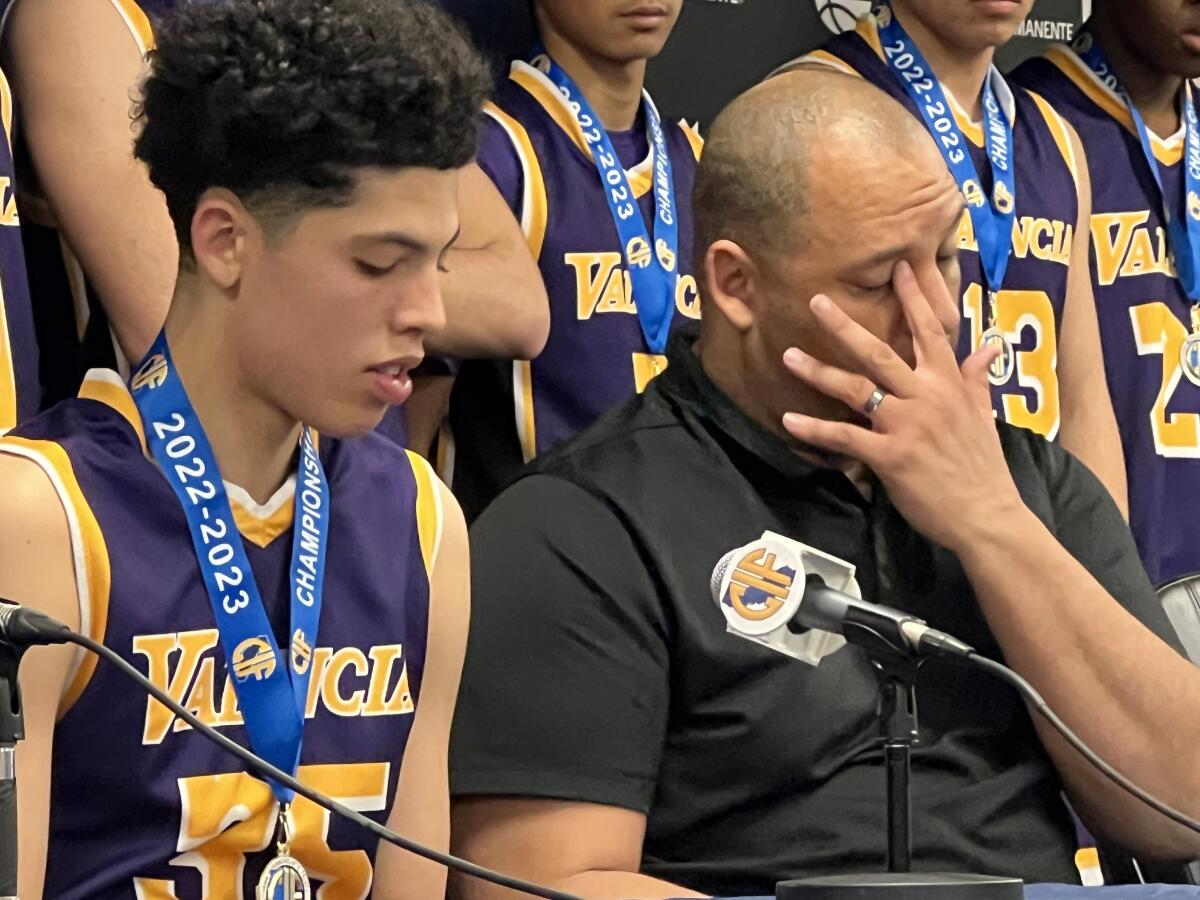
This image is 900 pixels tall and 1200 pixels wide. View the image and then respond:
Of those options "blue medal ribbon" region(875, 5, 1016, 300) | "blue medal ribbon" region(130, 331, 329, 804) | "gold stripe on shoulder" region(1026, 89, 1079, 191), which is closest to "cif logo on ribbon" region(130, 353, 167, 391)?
"blue medal ribbon" region(130, 331, 329, 804)

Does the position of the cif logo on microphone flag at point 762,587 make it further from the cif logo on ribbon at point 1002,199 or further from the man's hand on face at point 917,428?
the cif logo on ribbon at point 1002,199

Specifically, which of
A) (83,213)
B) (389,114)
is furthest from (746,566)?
(83,213)

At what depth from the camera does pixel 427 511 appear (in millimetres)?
2016

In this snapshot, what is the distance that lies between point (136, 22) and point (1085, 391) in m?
1.57

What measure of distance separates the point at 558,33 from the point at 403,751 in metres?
1.42

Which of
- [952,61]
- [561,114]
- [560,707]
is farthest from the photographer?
[952,61]

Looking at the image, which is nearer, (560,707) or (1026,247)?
(560,707)

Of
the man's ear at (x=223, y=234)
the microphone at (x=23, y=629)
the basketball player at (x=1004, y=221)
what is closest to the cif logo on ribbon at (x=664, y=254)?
the basketball player at (x=1004, y=221)

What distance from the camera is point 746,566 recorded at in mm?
1589

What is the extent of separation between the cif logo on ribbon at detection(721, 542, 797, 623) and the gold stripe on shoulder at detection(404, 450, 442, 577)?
477 mm

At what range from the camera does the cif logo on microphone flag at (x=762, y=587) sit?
1.56m

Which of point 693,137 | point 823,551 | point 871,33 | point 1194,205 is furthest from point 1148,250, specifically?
point 823,551

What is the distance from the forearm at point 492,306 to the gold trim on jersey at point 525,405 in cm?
7

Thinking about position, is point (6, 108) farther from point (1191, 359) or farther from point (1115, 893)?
point (1191, 359)
